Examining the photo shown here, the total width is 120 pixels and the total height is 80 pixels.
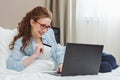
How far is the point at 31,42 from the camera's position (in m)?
1.83

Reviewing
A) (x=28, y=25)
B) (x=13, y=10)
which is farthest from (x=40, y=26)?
(x=13, y=10)

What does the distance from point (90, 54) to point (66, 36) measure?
5.06ft

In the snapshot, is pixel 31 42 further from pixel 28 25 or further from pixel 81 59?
pixel 81 59

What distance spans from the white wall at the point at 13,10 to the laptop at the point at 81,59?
5.64 ft

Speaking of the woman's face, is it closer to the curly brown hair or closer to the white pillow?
the curly brown hair

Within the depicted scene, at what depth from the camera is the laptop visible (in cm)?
145

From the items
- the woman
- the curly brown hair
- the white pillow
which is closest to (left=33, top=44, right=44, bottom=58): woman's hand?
the woman

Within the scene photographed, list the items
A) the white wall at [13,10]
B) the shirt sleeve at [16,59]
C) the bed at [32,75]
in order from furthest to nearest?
→ the white wall at [13,10] → the shirt sleeve at [16,59] → the bed at [32,75]

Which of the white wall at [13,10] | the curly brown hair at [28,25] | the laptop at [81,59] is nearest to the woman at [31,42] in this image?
the curly brown hair at [28,25]

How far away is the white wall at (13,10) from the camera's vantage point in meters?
3.03

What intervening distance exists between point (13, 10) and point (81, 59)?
1792mm

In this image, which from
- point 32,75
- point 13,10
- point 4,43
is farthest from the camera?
point 13,10

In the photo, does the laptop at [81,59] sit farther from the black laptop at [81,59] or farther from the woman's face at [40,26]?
the woman's face at [40,26]

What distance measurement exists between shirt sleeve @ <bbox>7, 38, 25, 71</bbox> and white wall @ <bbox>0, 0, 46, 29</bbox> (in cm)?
132
